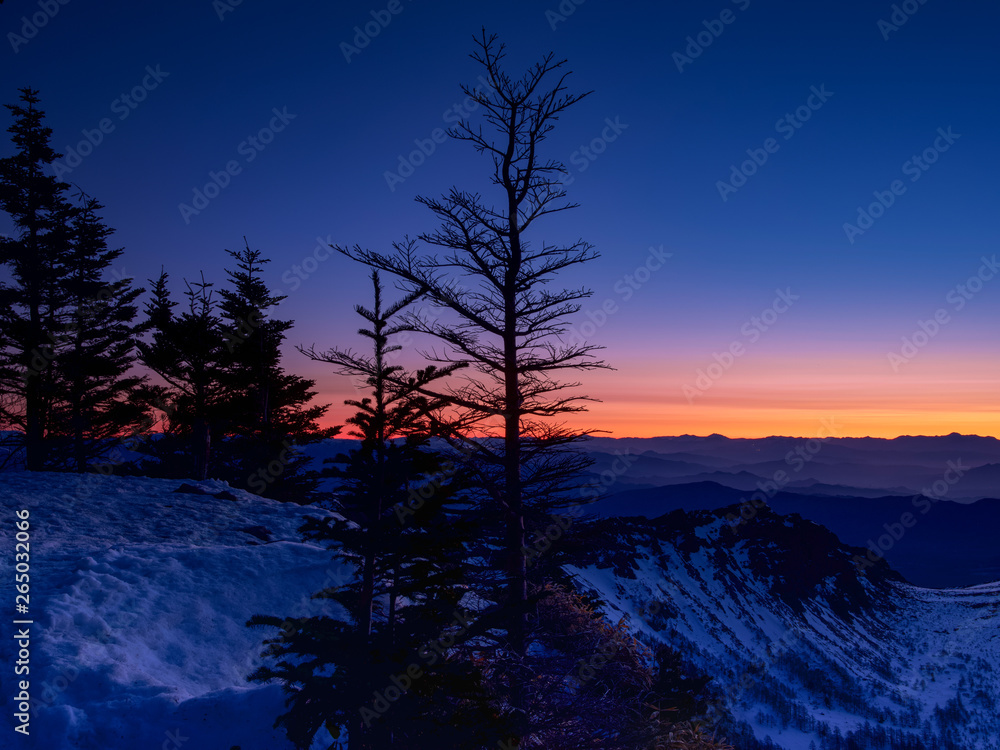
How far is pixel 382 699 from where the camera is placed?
889cm

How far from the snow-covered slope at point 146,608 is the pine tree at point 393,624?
280 cm

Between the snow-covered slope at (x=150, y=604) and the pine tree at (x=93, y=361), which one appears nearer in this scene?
the snow-covered slope at (x=150, y=604)

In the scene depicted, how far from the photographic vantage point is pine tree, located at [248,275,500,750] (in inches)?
352

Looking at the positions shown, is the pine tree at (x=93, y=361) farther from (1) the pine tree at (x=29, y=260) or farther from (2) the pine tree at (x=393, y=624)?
(2) the pine tree at (x=393, y=624)

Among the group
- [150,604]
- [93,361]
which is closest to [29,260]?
[93,361]

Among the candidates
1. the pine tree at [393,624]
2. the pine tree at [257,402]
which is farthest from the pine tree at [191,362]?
the pine tree at [393,624]

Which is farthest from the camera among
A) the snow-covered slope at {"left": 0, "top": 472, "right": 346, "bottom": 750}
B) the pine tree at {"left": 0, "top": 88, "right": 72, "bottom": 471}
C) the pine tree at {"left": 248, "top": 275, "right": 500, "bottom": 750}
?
the pine tree at {"left": 0, "top": 88, "right": 72, "bottom": 471}

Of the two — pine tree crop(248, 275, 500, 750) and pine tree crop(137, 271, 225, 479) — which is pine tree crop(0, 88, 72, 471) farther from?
pine tree crop(248, 275, 500, 750)

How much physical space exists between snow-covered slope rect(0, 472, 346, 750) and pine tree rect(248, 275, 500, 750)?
9.20 ft

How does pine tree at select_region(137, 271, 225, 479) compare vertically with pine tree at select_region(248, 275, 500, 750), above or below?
above

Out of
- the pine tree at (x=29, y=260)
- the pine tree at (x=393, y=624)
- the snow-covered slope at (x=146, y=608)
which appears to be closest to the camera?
the pine tree at (x=393, y=624)

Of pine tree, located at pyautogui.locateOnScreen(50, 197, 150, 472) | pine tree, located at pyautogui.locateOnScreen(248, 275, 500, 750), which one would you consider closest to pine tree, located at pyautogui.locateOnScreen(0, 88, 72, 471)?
pine tree, located at pyautogui.locateOnScreen(50, 197, 150, 472)

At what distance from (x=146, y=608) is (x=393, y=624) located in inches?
343

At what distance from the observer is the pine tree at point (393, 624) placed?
352 inches
